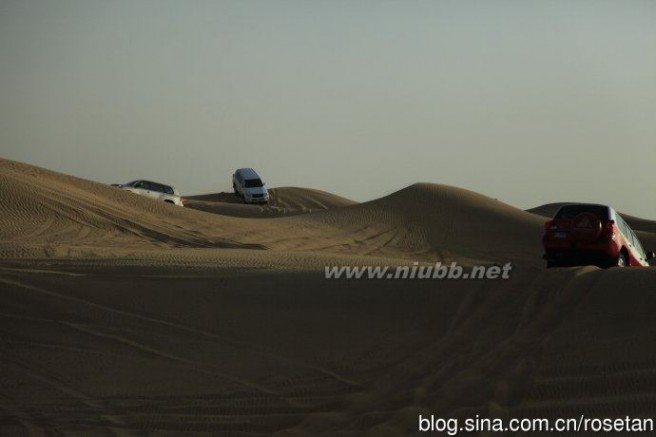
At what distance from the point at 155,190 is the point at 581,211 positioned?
2555cm

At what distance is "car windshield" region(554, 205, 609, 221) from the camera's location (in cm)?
1811

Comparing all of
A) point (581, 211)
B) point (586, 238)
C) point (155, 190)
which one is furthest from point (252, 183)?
point (586, 238)

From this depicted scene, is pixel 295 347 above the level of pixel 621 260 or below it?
below

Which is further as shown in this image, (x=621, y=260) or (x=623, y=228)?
(x=623, y=228)

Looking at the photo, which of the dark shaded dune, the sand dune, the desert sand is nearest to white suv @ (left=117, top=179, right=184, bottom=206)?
the sand dune

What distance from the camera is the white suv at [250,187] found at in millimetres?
56094

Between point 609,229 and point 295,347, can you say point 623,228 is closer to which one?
point 609,229

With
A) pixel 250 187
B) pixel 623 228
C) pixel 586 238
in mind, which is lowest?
pixel 586 238

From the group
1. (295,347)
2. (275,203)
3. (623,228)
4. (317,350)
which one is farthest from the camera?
(275,203)

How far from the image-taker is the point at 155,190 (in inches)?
1624

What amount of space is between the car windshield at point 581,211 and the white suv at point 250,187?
3817 cm

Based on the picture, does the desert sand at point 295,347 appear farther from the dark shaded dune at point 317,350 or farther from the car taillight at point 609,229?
the car taillight at point 609,229
